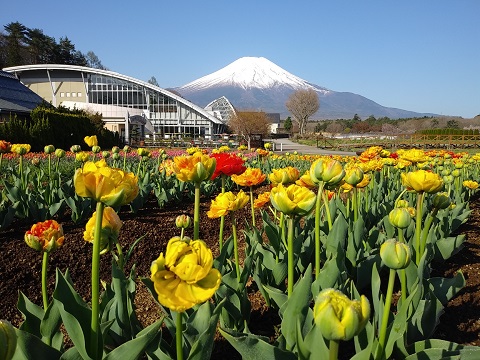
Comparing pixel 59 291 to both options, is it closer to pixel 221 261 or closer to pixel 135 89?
pixel 221 261

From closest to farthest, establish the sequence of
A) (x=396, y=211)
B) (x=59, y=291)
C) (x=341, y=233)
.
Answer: (x=59, y=291) → (x=396, y=211) → (x=341, y=233)

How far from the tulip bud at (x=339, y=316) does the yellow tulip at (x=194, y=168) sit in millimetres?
650

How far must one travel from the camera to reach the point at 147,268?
314cm

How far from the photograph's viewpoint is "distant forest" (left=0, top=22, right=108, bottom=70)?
50.0m

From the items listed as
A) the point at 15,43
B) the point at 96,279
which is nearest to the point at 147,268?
the point at 96,279

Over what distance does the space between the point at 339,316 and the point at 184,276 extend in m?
0.32

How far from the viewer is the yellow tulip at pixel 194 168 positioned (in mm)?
1352

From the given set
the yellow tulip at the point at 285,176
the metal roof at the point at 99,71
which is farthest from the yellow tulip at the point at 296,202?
the metal roof at the point at 99,71

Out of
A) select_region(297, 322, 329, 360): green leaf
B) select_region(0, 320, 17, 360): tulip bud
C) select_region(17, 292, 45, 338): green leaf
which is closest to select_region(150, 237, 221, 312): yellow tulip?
select_region(0, 320, 17, 360): tulip bud

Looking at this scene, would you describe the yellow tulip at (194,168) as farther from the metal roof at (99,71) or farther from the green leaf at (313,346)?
the metal roof at (99,71)

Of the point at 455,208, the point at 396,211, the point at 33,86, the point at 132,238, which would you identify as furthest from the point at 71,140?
the point at 33,86

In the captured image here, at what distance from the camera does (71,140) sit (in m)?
16.3

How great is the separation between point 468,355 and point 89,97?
46293mm

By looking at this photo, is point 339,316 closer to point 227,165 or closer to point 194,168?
point 194,168
